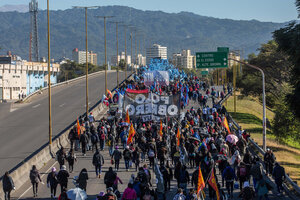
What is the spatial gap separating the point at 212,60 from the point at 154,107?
12708mm

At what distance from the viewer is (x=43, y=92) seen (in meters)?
69.7

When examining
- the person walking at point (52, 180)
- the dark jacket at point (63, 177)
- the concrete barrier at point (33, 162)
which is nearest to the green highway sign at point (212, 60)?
the concrete barrier at point (33, 162)

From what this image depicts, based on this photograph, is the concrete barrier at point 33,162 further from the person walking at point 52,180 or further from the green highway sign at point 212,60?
the green highway sign at point 212,60

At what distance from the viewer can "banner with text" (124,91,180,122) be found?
99.9 feet

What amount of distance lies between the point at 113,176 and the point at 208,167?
151 inches

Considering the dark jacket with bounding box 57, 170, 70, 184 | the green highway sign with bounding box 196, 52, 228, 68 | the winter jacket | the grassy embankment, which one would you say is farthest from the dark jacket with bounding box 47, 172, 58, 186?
the green highway sign with bounding box 196, 52, 228, 68

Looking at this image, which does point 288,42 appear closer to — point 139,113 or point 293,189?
point 293,189

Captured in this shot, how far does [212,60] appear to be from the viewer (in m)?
41.6

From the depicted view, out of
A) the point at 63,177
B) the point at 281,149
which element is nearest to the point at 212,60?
the point at 281,149

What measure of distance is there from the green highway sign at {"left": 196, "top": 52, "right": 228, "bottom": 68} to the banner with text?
1152 cm

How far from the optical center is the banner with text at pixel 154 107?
30.5m

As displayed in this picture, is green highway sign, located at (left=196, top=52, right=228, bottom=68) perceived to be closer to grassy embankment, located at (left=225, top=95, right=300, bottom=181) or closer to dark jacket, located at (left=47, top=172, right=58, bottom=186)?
grassy embankment, located at (left=225, top=95, right=300, bottom=181)

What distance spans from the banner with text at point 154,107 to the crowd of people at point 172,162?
0.40 meters

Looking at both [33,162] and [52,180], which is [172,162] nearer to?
[33,162]
